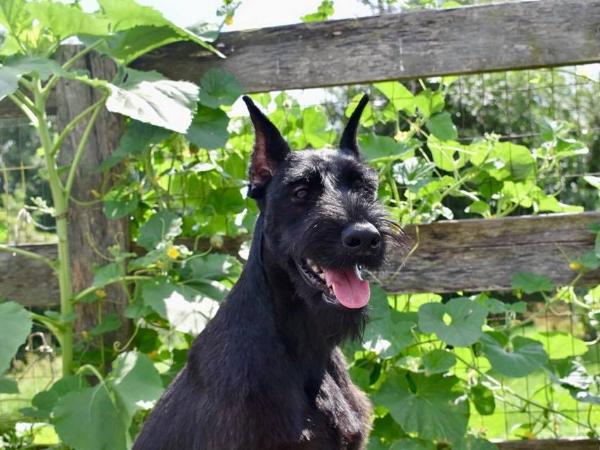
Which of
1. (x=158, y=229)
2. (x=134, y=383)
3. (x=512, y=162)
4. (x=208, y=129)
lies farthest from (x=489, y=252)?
(x=134, y=383)

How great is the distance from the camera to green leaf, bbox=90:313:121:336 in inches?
182

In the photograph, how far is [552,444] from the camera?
4.73 meters

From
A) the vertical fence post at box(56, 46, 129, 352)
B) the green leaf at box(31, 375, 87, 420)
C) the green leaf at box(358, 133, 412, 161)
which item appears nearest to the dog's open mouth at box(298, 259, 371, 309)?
the green leaf at box(358, 133, 412, 161)

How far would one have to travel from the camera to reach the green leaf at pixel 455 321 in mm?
4117

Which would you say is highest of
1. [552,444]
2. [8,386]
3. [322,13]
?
[322,13]

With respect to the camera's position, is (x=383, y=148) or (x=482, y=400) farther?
(x=482, y=400)

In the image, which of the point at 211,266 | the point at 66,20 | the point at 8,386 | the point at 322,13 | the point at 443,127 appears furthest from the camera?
the point at 322,13

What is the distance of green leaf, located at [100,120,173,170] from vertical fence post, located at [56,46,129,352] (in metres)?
0.31

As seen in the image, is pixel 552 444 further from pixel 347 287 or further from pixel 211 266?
pixel 347 287

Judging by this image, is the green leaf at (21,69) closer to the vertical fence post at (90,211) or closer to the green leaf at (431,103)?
the vertical fence post at (90,211)

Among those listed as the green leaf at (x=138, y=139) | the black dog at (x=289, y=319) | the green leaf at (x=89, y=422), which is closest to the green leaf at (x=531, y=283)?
the black dog at (x=289, y=319)

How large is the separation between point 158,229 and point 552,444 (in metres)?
2.19

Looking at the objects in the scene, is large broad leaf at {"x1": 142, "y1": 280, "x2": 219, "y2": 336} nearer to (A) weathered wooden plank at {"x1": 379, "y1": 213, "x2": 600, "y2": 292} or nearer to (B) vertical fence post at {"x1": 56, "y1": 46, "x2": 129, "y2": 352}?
(B) vertical fence post at {"x1": 56, "y1": 46, "x2": 129, "y2": 352}

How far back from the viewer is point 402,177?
4613 mm
